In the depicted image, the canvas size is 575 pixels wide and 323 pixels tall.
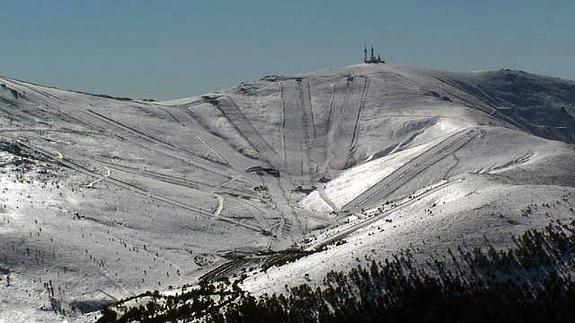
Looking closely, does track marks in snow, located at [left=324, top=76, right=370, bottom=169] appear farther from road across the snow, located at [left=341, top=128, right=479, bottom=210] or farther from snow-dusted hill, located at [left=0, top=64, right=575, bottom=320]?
road across the snow, located at [left=341, top=128, right=479, bottom=210]

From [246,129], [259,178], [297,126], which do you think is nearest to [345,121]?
[297,126]

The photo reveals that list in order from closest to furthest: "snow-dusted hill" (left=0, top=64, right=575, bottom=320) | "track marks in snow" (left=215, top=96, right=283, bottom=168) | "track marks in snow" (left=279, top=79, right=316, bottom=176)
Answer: "snow-dusted hill" (left=0, top=64, right=575, bottom=320)
"track marks in snow" (left=279, top=79, right=316, bottom=176)
"track marks in snow" (left=215, top=96, right=283, bottom=168)

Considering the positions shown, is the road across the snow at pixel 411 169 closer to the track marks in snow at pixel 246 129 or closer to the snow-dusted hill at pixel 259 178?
the snow-dusted hill at pixel 259 178

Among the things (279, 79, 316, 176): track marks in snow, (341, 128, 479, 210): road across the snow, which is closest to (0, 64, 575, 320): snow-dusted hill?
(341, 128, 479, 210): road across the snow

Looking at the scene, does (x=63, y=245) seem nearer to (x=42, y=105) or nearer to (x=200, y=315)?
(x=200, y=315)

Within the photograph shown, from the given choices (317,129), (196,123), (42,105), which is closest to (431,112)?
(317,129)

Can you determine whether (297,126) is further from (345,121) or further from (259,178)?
(259,178)
